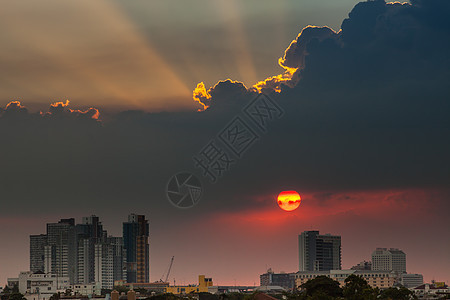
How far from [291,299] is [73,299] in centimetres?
5264

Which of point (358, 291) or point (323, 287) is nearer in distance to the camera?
point (358, 291)

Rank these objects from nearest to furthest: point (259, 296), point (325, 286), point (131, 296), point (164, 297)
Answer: point (259, 296) < point (325, 286) < point (131, 296) < point (164, 297)

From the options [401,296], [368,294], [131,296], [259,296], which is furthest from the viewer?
[131,296]

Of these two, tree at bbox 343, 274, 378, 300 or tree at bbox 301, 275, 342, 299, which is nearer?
tree at bbox 343, 274, 378, 300

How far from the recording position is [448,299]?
167 metres

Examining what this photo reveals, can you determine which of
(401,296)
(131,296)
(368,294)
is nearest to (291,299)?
(401,296)

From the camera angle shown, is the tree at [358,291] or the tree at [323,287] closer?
the tree at [358,291]

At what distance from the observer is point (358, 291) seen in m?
109

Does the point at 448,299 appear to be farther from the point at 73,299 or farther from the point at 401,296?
the point at 73,299

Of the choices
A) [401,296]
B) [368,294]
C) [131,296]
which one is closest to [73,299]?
[131,296]

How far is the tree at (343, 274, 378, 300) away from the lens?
104000 millimetres

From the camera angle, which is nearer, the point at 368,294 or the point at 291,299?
the point at 368,294

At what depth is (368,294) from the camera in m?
104

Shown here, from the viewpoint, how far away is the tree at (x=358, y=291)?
104 meters
